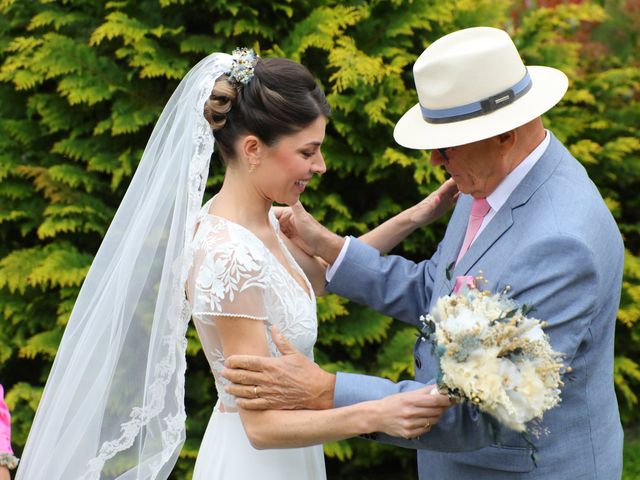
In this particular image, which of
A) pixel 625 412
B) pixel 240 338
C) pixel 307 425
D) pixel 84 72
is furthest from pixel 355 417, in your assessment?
pixel 625 412

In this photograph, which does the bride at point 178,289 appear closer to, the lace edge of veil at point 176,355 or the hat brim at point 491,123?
the lace edge of veil at point 176,355

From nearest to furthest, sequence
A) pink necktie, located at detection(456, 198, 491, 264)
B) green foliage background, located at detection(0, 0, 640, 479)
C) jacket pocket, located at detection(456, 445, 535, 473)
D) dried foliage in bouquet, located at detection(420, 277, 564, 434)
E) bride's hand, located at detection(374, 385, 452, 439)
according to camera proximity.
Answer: dried foliage in bouquet, located at detection(420, 277, 564, 434) < bride's hand, located at detection(374, 385, 452, 439) < jacket pocket, located at detection(456, 445, 535, 473) < pink necktie, located at detection(456, 198, 491, 264) < green foliage background, located at detection(0, 0, 640, 479)

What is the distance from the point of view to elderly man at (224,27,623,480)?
9.14 feet

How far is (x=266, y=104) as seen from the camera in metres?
3.14

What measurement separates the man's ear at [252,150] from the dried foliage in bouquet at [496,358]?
1066mm

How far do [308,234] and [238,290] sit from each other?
89cm

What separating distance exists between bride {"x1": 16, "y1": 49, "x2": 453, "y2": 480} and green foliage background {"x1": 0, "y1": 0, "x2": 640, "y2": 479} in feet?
6.21

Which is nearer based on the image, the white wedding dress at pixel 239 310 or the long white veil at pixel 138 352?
the white wedding dress at pixel 239 310

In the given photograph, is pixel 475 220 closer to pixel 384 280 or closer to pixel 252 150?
pixel 384 280

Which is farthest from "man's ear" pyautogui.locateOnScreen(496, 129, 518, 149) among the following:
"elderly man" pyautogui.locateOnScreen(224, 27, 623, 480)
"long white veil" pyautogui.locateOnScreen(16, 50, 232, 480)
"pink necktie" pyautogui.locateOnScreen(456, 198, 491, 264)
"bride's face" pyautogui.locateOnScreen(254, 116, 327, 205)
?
"long white veil" pyautogui.locateOnScreen(16, 50, 232, 480)

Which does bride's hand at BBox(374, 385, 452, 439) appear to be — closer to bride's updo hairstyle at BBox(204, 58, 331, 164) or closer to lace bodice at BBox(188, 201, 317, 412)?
lace bodice at BBox(188, 201, 317, 412)

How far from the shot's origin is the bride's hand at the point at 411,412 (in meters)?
2.67

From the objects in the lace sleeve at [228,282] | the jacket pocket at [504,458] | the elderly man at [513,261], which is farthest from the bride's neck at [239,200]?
the jacket pocket at [504,458]

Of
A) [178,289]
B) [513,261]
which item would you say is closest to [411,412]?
[513,261]
